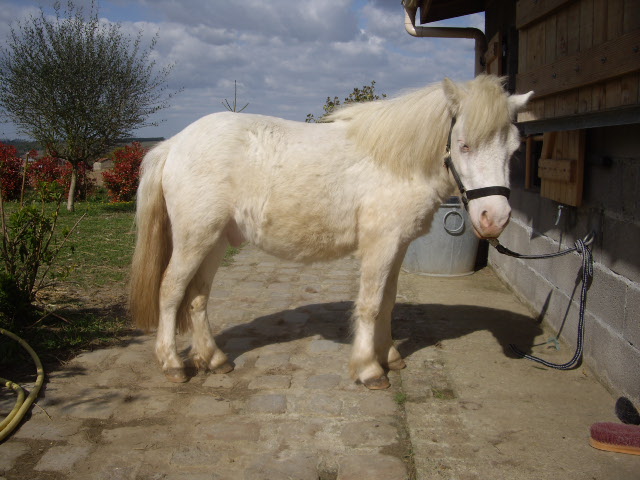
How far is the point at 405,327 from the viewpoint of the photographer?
4.77 meters

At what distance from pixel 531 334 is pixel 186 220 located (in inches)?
125

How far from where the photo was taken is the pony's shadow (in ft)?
14.3

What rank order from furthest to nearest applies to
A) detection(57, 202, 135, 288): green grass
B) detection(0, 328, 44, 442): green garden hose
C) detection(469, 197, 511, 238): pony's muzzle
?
detection(57, 202, 135, 288): green grass → detection(469, 197, 511, 238): pony's muzzle → detection(0, 328, 44, 442): green garden hose

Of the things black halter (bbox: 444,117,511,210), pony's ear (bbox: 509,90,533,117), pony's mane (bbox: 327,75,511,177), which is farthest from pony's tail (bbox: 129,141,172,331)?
pony's ear (bbox: 509,90,533,117)

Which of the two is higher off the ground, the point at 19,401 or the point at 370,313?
the point at 370,313

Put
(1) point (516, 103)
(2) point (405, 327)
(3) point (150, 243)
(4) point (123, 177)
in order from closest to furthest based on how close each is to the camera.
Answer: (1) point (516, 103) → (3) point (150, 243) → (2) point (405, 327) → (4) point (123, 177)

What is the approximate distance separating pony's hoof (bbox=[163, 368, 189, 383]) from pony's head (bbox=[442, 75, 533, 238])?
2249mm

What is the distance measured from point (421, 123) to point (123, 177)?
1295cm

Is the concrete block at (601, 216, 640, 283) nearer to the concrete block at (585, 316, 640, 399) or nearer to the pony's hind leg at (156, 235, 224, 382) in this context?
the concrete block at (585, 316, 640, 399)

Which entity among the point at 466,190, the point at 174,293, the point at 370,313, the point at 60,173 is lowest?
the point at 370,313

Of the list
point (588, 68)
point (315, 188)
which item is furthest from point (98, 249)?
point (588, 68)

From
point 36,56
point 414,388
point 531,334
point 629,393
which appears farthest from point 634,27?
point 36,56

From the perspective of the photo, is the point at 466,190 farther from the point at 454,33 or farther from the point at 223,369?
the point at 454,33

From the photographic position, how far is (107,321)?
15.3ft
